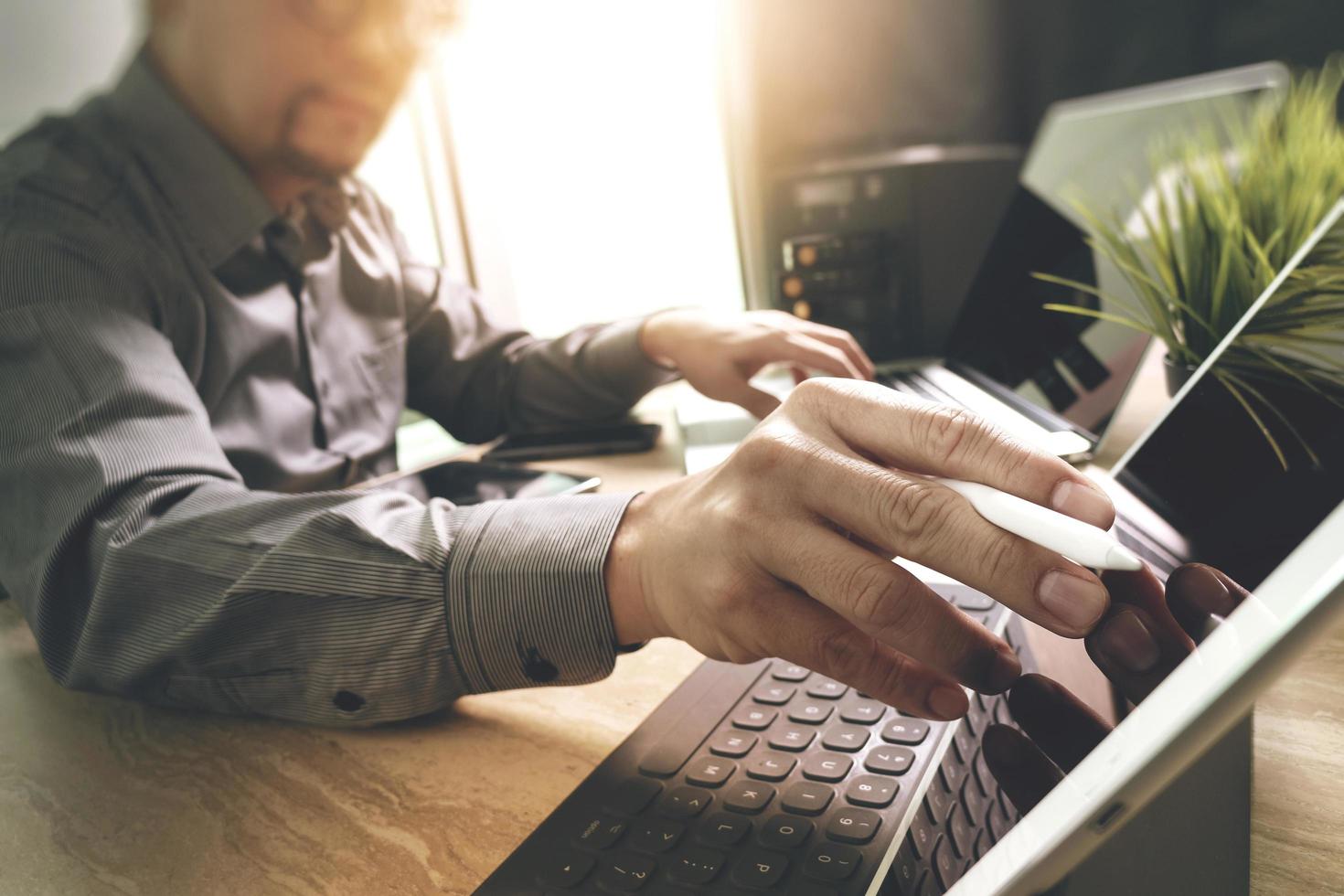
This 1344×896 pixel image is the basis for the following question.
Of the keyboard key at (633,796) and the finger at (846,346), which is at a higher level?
the keyboard key at (633,796)

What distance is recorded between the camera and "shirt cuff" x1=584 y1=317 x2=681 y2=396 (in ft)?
3.07

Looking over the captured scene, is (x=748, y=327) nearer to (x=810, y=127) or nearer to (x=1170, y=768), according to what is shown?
(x=810, y=127)

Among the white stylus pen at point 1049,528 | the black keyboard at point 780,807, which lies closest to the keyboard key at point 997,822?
the black keyboard at point 780,807

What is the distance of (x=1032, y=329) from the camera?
80 cm

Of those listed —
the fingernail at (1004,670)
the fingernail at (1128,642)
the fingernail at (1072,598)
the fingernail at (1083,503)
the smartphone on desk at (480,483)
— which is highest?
the fingernail at (1083,503)

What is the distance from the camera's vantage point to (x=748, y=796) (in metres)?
0.30

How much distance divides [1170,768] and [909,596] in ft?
0.38

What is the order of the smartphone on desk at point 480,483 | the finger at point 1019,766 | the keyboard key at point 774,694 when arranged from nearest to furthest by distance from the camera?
the finger at point 1019,766 → the keyboard key at point 774,694 → the smartphone on desk at point 480,483

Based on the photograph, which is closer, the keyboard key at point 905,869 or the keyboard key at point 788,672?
the keyboard key at point 905,869

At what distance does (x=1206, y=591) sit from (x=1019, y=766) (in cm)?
9

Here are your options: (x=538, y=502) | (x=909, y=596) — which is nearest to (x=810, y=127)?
(x=538, y=502)

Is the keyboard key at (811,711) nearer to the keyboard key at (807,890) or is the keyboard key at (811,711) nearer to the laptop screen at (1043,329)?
the keyboard key at (807,890)

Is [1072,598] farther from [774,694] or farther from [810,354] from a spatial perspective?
[810,354]

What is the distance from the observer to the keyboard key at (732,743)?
1.09ft
